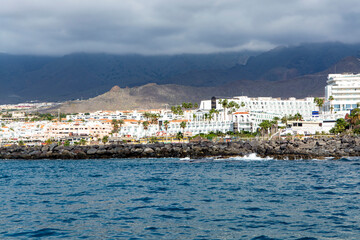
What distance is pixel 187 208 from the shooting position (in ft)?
77.8

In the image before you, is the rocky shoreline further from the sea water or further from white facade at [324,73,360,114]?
white facade at [324,73,360,114]

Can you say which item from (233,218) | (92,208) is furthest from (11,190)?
(233,218)

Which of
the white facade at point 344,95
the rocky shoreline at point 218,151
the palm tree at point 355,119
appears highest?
the white facade at point 344,95

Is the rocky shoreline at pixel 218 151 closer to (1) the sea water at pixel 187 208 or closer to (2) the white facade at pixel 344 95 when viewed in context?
(1) the sea water at pixel 187 208

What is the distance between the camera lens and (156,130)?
17062 centimetres

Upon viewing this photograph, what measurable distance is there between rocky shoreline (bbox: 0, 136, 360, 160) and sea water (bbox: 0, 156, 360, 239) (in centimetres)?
2816

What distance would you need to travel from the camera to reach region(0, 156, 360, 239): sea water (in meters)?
18.9

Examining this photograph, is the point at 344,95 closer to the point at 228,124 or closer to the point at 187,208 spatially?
the point at 228,124

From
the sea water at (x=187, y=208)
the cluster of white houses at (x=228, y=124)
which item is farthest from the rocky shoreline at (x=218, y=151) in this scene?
the cluster of white houses at (x=228, y=124)

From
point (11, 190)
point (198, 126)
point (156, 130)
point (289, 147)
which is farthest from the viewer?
point (156, 130)

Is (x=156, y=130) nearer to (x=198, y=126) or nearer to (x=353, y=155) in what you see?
(x=198, y=126)

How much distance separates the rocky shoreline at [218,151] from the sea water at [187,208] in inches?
→ 1109

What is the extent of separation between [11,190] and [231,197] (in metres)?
15.4

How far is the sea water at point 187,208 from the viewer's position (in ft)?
62.0
